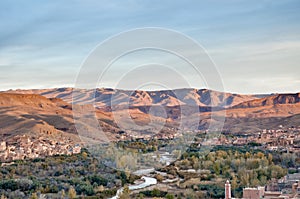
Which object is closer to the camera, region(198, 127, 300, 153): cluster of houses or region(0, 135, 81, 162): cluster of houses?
region(0, 135, 81, 162): cluster of houses

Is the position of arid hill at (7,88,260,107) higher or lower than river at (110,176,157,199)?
higher

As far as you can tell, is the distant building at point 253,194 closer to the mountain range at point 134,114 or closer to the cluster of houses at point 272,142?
the cluster of houses at point 272,142

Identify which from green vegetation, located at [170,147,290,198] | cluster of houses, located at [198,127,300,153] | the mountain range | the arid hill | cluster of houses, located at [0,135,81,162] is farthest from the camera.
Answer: the arid hill

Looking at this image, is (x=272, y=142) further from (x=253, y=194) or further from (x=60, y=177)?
(x=253, y=194)

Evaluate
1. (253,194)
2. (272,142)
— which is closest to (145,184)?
(253,194)

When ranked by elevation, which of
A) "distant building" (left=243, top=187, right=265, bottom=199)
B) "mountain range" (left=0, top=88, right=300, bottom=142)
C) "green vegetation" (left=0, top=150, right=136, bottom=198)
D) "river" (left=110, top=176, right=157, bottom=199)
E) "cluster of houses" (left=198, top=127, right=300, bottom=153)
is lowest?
"river" (left=110, top=176, right=157, bottom=199)

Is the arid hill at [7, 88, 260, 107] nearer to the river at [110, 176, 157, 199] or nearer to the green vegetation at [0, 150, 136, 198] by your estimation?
the green vegetation at [0, 150, 136, 198]

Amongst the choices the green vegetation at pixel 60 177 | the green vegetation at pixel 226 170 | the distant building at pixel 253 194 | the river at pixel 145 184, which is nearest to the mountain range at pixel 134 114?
the green vegetation at pixel 60 177

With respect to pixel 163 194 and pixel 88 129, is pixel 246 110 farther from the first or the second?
pixel 163 194

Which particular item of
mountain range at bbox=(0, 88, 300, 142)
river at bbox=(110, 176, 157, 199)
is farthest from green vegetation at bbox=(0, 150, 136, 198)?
mountain range at bbox=(0, 88, 300, 142)
